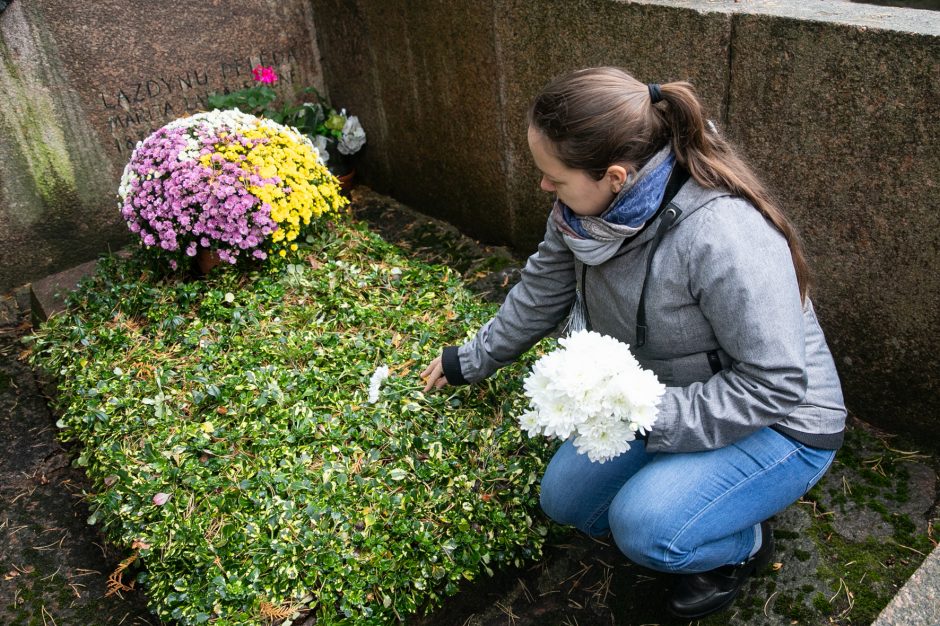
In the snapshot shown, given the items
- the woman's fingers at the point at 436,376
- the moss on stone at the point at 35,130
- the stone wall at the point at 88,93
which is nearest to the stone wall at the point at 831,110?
the woman's fingers at the point at 436,376

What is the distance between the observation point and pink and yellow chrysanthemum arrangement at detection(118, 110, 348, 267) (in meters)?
3.46

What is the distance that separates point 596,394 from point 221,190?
218 centimetres

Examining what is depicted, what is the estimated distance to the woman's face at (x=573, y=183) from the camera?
1993 mm

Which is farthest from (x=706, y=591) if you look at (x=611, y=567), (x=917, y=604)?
(x=917, y=604)

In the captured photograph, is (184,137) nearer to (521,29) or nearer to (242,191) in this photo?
(242,191)

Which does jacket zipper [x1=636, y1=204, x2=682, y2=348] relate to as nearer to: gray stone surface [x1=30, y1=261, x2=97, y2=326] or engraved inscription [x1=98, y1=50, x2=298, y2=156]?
gray stone surface [x1=30, y1=261, x2=97, y2=326]

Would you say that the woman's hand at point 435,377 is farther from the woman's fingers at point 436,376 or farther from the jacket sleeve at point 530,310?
the jacket sleeve at point 530,310

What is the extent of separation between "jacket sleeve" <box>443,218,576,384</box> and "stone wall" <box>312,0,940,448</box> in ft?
3.38

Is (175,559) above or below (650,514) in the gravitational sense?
below

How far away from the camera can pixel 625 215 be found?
1.99 meters

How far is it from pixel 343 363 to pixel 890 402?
198cm

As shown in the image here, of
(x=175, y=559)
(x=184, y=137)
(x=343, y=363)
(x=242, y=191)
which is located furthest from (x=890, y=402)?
(x=184, y=137)

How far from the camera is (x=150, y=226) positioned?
3.61m

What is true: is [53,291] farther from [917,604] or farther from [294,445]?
[917,604]
